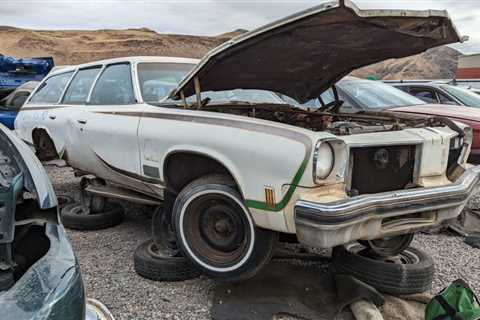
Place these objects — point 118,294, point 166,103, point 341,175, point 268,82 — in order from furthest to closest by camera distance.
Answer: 1. point 268,82
2. point 166,103
3. point 118,294
4. point 341,175

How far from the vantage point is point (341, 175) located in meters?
2.71

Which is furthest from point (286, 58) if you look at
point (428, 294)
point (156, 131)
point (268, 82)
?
point (428, 294)

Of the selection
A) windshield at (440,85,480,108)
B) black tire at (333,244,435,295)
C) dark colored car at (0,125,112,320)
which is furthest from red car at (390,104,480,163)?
dark colored car at (0,125,112,320)

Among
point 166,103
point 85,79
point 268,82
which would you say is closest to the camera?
point 166,103

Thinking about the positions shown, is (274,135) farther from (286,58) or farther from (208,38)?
(208,38)

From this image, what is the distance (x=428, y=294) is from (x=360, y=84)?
4218mm

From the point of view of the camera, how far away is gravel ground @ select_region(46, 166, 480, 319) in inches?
118

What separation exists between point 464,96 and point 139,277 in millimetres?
6547

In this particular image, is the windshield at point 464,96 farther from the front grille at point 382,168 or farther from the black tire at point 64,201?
the black tire at point 64,201

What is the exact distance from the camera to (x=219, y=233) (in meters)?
3.14

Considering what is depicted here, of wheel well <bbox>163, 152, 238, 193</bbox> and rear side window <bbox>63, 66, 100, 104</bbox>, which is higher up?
rear side window <bbox>63, 66, 100, 104</bbox>

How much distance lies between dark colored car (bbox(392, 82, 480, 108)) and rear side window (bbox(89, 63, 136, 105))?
5.61 m

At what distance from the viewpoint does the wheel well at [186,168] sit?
318cm

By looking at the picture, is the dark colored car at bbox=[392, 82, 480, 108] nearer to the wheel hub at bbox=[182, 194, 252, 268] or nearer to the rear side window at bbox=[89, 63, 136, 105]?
the rear side window at bbox=[89, 63, 136, 105]
